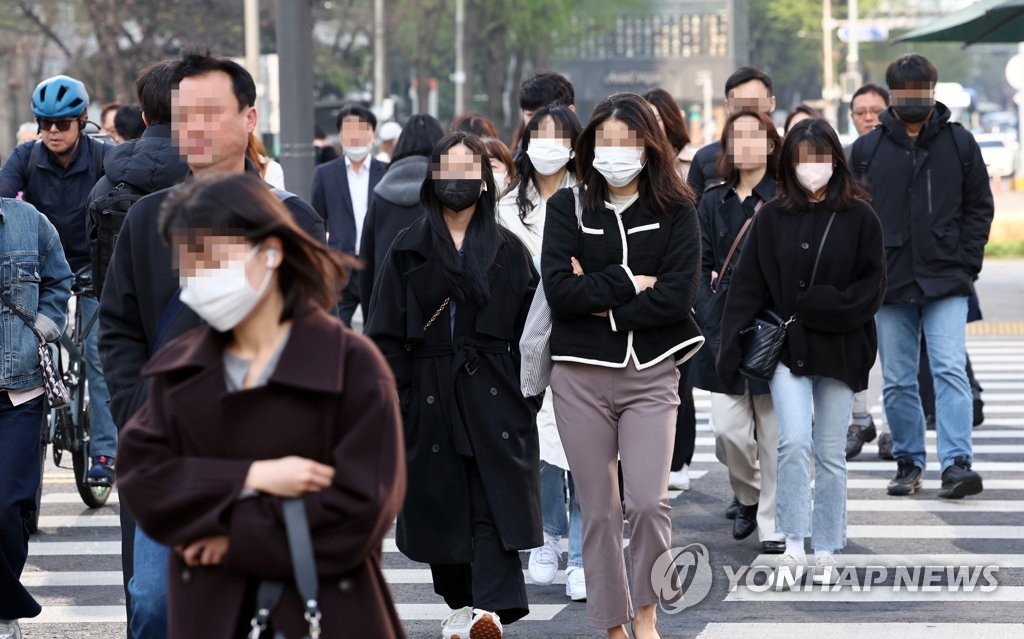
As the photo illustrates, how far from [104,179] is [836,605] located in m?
3.33

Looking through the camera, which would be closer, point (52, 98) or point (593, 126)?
point (593, 126)

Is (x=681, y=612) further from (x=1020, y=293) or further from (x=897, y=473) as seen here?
(x=1020, y=293)

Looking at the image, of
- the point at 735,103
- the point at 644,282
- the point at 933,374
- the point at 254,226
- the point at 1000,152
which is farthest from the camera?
the point at 1000,152

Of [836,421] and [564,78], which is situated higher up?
[564,78]

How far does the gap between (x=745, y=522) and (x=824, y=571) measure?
1.06 meters

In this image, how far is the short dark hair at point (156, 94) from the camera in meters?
5.26

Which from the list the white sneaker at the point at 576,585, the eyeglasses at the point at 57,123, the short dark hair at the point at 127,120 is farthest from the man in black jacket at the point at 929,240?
the short dark hair at the point at 127,120

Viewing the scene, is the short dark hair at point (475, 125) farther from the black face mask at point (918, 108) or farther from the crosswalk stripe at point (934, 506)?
the crosswalk stripe at point (934, 506)

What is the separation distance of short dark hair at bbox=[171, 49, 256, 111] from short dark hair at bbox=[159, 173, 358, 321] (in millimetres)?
1373

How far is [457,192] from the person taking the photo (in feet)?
20.7

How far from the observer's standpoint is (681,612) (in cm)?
686

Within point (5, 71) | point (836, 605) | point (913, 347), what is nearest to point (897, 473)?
point (913, 347)

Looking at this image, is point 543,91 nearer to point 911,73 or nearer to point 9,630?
point 911,73

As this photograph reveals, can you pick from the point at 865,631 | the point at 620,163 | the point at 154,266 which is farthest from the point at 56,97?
the point at 865,631
